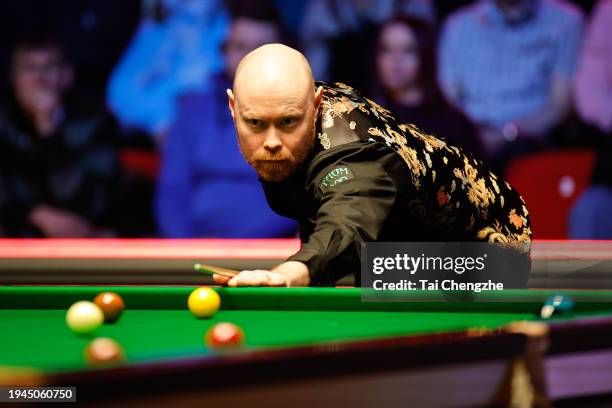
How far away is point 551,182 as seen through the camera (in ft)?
17.9

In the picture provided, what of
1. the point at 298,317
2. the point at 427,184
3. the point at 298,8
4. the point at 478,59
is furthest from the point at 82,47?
the point at 298,317

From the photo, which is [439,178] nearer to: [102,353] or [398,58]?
[102,353]

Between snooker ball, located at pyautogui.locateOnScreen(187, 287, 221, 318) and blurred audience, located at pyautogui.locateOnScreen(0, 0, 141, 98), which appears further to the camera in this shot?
blurred audience, located at pyautogui.locateOnScreen(0, 0, 141, 98)

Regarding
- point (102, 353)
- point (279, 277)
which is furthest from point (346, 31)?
point (102, 353)

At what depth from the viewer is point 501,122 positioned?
17.6 feet

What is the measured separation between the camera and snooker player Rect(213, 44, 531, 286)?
83.8 inches

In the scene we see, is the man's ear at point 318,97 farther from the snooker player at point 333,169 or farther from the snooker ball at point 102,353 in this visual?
the snooker ball at point 102,353

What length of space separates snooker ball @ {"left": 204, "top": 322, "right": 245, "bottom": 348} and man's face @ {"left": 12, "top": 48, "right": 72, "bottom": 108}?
4.36 m

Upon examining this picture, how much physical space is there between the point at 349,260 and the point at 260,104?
0.47 m

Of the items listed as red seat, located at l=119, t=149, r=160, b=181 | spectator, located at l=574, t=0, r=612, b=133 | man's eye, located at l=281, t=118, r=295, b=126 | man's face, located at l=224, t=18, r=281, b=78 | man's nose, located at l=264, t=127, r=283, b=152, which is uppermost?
man's face, located at l=224, t=18, r=281, b=78

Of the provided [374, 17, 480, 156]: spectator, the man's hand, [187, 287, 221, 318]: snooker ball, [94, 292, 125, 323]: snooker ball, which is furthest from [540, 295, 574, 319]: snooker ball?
[374, 17, 480, 156]: spectator

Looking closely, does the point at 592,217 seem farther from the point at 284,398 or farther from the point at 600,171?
the point at 284,398

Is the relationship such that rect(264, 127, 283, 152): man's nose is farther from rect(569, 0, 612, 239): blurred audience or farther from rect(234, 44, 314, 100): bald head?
rect(569, 0, 612, 239): blurred audience

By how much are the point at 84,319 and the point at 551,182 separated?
4.21m
